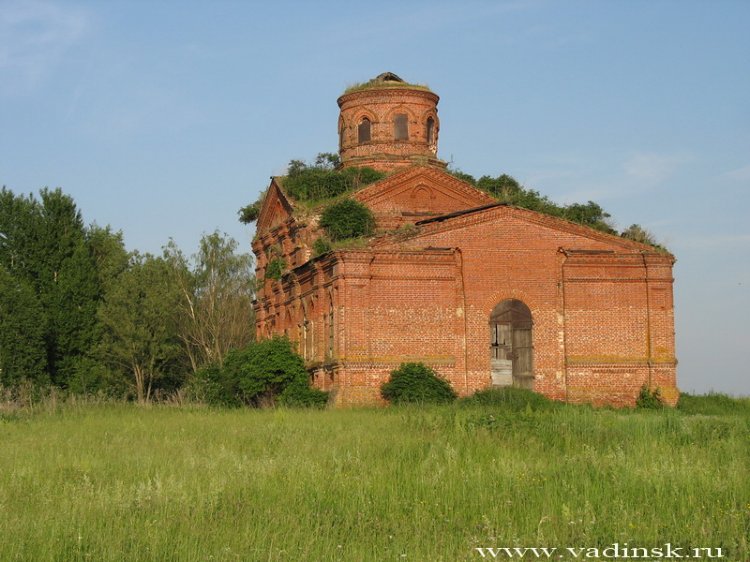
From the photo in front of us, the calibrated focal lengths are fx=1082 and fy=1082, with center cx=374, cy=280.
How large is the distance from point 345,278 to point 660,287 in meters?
9.34

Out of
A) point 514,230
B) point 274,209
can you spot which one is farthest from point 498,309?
point 274,209

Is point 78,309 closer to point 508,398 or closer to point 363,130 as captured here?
point 363,130

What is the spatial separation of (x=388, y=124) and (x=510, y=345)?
11111mm

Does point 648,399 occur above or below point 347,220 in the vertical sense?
below

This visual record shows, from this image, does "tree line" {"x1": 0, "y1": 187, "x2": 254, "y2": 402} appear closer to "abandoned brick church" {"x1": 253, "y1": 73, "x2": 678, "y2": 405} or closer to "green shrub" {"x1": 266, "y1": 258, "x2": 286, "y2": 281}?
"green shrub" {"x1": 266, "y1": 258, "x2": 286, "y2": 281}

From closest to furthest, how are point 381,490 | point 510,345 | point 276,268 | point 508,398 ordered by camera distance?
point 381,490 → point 508,398 → point 510,345 → point 276,268

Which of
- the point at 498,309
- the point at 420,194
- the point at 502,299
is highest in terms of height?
the point at 420,194

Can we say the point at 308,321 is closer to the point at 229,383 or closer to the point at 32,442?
the point at 229,383

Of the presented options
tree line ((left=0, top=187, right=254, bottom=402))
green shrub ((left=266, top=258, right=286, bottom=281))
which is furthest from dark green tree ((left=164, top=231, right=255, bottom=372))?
green shrub ((left=266, top=258, right=286, bottom=281))

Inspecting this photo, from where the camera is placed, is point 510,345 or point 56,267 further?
point 56,267

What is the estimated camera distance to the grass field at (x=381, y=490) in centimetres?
1045

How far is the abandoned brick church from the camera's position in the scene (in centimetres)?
3052

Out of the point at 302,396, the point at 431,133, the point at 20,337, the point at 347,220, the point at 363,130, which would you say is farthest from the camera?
the point at 20,337

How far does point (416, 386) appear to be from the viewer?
29609 millimetres
